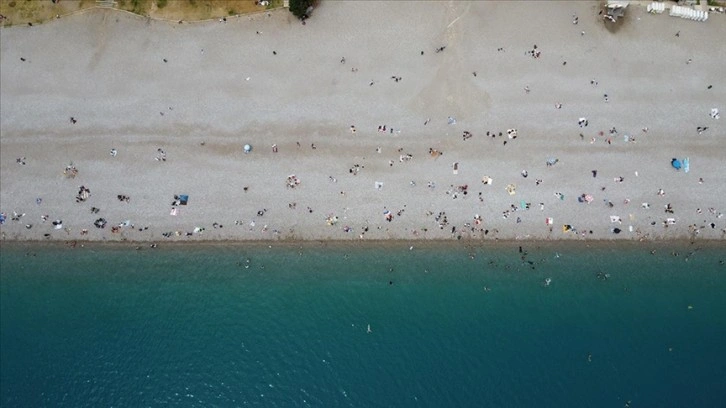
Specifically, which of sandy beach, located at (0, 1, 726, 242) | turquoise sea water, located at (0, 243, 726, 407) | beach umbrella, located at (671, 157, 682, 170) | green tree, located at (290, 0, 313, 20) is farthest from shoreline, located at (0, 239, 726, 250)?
green tree, located at (290, 0, 313, 20)

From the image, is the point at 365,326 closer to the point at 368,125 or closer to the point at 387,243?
the point at 387,243

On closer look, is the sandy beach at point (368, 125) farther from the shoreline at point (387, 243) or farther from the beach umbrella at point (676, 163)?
the shoreline at point (387, 243)

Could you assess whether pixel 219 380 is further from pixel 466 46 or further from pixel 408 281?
pixel 466 46

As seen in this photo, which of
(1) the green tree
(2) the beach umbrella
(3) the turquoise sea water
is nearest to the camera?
(1) the green tree

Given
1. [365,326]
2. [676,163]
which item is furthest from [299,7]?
[676,163]

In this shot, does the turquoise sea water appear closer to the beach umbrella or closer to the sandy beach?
the sandy beach

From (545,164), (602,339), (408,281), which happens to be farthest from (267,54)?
(602,339)
